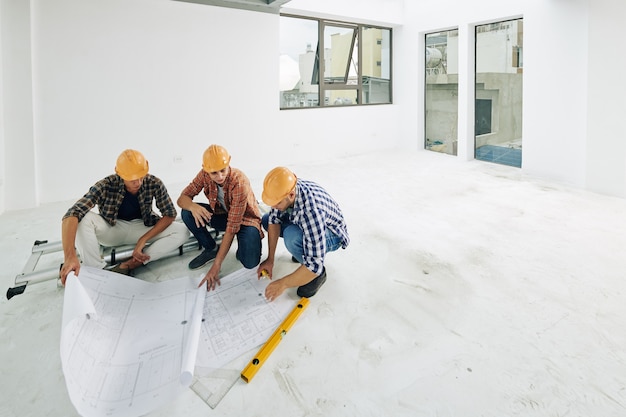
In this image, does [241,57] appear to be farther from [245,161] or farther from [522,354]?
[522,354]

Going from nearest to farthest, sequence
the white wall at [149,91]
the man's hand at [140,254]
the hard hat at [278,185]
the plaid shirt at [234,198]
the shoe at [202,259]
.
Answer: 1. the hard hat at [278,185]
2. the plaid shirt at [234,198]
3. the man's hand at [140,254]
4. the shoe at [202,259]
5. the white wall at [149,91]

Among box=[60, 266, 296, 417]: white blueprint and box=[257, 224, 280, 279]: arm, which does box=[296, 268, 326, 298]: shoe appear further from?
box=[257, 224, 280, 279]: arm

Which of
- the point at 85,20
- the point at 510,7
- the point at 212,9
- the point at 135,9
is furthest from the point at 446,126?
the point at 85,20

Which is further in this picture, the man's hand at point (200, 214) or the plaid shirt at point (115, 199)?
the man's hand at point (200, 214)

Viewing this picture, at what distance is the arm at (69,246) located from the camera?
190 cm

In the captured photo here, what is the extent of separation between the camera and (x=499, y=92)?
224 inches

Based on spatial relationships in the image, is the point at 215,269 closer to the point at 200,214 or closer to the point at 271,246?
the point at 271,246

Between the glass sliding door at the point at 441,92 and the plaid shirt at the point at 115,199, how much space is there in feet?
17.2

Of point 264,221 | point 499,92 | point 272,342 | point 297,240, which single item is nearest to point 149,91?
point 264,221

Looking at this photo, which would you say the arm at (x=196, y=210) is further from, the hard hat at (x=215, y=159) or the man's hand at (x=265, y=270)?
the man's hand at (x=265, y=270)

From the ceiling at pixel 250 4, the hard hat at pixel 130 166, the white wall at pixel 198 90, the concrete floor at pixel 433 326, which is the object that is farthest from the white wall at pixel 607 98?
the hard hat at pixel 130 166

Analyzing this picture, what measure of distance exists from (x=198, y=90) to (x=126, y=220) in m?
2.88

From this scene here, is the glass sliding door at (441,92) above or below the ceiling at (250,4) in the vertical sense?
below

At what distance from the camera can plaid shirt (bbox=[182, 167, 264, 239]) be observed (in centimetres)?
223
